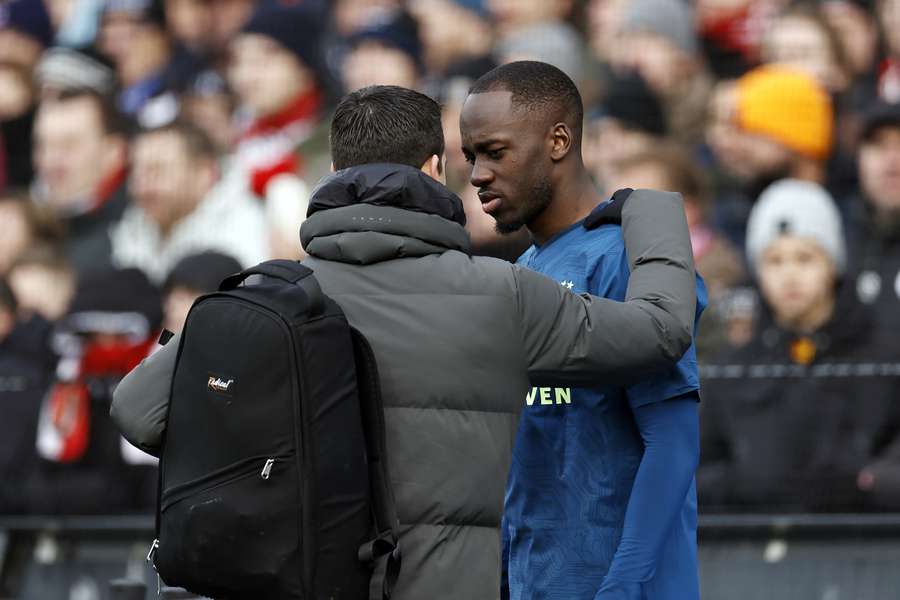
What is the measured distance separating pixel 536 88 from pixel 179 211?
16.6ft

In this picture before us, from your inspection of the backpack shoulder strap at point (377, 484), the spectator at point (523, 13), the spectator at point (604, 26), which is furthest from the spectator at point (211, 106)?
the backpack shoulder strap at point (377, 484)

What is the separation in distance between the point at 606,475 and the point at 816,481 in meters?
3.37

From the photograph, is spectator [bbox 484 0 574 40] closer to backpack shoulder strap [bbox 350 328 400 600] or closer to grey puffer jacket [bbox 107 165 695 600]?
grey puffer jacket [bbox 107 165 695 600]

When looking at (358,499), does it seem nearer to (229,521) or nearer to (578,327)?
(229,521)

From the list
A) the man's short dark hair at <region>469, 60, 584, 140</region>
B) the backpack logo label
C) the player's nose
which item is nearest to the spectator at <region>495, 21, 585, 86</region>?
the man's short dark hair at <region>469, 60, 584, 140</region>

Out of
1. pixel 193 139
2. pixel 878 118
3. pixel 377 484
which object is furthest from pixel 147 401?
pixel 193 139

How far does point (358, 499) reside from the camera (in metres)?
2.79

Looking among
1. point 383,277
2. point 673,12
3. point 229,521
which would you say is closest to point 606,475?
point 383,277

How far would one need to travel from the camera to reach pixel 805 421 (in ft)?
21.1

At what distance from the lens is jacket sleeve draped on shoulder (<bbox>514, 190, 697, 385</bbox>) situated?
2959mm

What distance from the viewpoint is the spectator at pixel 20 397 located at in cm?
791

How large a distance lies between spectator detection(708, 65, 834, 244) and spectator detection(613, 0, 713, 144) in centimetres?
10

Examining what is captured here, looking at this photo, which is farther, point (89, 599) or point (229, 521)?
point (89, 599)

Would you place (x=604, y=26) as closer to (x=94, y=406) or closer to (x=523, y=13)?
(x=523, y=13)
